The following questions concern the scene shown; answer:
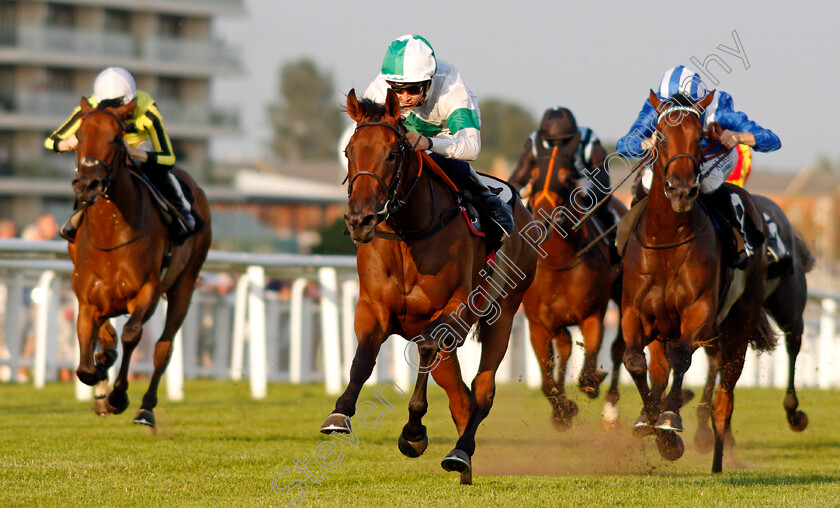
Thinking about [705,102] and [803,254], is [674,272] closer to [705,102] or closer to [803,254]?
[705,102]

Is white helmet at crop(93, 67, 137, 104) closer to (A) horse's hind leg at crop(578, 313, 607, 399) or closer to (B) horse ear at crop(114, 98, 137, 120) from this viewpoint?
(B) horse ear at crop(114, 98, 137, 120)

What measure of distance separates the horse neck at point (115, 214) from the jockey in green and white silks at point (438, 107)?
2.26 meters

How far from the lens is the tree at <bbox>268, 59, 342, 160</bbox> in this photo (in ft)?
293

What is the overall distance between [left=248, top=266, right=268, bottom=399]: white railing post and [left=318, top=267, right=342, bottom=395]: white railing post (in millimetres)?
675

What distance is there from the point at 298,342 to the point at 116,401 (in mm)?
5122

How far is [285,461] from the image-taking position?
6609 mm

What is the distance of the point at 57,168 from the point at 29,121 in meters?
1.92

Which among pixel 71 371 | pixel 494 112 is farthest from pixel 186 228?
pixel 494 112

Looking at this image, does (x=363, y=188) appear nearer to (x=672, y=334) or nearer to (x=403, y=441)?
(x=403, y=441)

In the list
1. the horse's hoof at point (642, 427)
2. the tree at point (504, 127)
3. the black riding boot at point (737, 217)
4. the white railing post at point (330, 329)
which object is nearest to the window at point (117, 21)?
the white railing post at point (330, 329)

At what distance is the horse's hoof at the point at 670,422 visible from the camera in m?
5.79

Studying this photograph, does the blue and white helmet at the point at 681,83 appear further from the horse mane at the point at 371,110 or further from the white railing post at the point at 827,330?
the white railing post at the point at 827,330

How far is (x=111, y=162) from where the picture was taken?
7.02 meters

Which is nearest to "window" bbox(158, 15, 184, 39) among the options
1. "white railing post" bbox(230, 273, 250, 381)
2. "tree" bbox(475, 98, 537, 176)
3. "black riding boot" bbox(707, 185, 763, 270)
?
"white railing post" bbox(230, 273, 250, 381)
